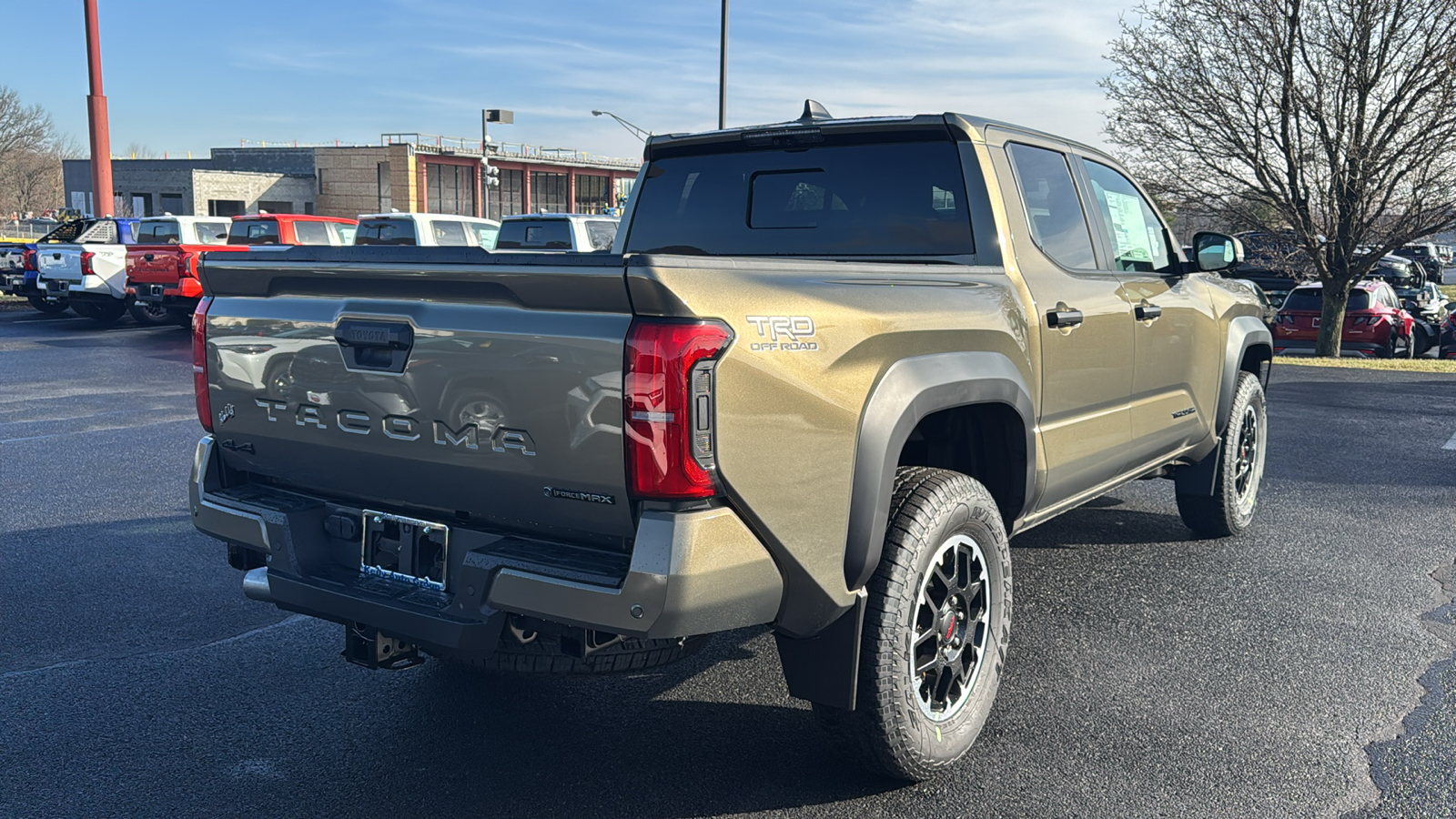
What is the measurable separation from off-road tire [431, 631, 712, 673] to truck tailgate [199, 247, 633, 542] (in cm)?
31

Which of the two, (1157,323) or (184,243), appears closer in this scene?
(1157,323)

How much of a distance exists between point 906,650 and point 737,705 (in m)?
0.94

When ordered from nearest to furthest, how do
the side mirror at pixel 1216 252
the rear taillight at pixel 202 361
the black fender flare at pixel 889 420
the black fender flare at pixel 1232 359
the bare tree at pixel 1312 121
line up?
the black fender flare at pixel 889 420 → the rear taillight at pixel 202 361 → the side mirror at pixel 1216 252 → the black fender flare at pixel 1232 359 → the bare tree at pixel 1312 121

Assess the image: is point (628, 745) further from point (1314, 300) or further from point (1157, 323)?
point (1314, 300)

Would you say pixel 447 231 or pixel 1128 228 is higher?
pixel 1128 228

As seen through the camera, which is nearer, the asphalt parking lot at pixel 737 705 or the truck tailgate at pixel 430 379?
the truck tailgate at pixel 430 379

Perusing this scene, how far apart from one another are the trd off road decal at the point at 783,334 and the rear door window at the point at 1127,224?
2.43 meters

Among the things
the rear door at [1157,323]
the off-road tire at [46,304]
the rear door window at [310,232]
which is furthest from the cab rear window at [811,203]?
the off-road tire at [46,304]

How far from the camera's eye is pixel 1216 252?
5191 mm

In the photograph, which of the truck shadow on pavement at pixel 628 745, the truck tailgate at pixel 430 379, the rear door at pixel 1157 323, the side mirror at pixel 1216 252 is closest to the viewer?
the truck tailgate at pixel 430 379

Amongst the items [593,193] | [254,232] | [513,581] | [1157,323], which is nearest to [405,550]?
[513,581]

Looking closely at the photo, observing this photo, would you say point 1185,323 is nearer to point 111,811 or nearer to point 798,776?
point 798,776

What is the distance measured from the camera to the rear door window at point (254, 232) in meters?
19.4

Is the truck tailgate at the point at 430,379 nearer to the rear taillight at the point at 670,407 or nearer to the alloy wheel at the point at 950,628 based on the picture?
the rear taillight at the point at 670,407
